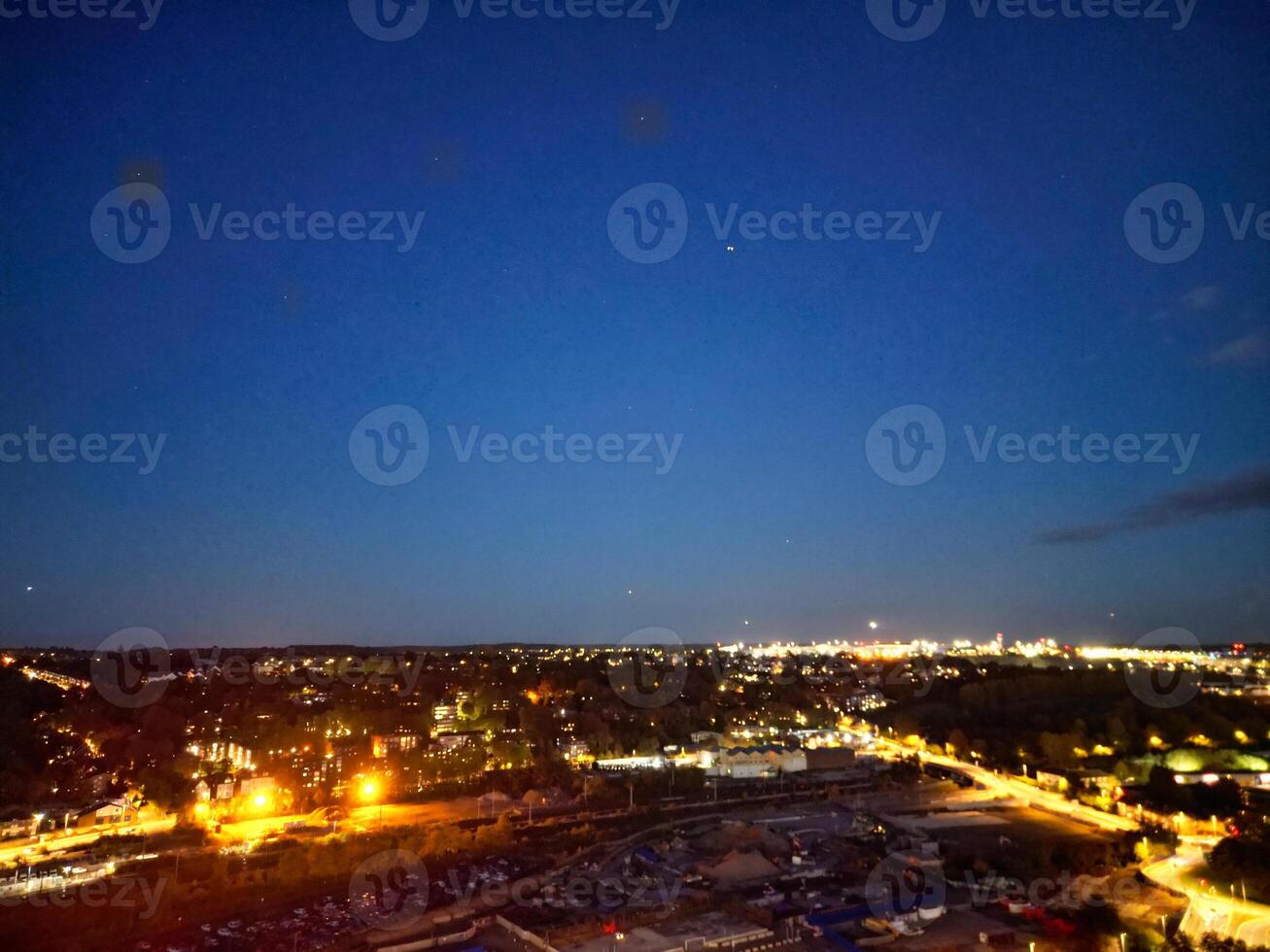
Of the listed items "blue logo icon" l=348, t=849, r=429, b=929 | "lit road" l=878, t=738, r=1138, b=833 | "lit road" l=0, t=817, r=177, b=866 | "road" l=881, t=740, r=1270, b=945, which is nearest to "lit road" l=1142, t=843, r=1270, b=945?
"road" l=881, t=740, r=1270, b=945

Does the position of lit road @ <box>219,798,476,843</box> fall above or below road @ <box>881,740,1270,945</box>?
above

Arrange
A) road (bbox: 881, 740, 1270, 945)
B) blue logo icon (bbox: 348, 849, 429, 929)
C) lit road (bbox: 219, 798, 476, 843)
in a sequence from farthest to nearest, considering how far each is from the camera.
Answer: lit road (bbox: 219, 798, 476, 843)
blue logo icon (bbox: 348, 849, 429, 929)
road (bbox: 881, 740, 1270, 945)

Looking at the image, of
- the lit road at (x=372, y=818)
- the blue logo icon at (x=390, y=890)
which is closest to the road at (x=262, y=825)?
the lit road at (x=372, y=818)

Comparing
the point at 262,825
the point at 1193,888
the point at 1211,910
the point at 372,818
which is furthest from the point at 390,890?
the point at 1193,888

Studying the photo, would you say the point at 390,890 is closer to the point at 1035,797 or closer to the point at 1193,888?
the point at 1193,888

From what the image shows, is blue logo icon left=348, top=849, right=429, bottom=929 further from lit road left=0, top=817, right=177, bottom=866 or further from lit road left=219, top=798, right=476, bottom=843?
lit road left=0, top=817, right=177, bottom=866

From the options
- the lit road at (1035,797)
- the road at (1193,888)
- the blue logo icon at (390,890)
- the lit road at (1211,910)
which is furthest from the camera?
the lit road at (1035,797)

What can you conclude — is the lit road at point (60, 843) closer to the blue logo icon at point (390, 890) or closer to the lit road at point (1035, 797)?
the blue logo icon at point (390, 890)

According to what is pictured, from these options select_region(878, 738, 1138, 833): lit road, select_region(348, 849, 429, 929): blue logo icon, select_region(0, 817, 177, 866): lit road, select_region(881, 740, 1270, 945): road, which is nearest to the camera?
select_region(881, 740, 1270, 945): road

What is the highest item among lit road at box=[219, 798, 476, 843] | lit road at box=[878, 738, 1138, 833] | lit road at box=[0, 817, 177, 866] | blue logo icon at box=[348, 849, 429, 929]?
lit road at box=[0, 817, 177, 866]

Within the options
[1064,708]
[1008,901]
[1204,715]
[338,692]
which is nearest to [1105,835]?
[1008,901]

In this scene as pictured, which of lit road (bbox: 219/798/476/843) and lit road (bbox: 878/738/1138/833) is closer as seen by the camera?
lit road (bbox: 219/798/476/843)
